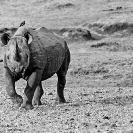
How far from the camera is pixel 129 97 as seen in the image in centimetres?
1447

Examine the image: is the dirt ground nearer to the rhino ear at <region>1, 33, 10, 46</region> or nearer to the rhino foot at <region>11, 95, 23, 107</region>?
the rhino foot at <region>11, 95, 23, 107</region>

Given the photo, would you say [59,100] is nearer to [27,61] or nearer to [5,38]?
A: [27,61]

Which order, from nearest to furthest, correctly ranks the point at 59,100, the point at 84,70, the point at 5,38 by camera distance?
the point at 5,38
the point at 59,100
the point at 84,70

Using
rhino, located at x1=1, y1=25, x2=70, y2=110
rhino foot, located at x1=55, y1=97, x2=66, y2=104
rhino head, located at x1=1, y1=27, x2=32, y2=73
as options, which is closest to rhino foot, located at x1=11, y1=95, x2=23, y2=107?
rhino, located at x1=1, y1=25, x2=70, y2=110

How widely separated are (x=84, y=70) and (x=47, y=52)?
9.09m

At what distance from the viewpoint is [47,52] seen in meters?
12.0

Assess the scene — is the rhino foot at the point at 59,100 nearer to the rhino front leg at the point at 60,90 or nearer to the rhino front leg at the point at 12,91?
the rhino front leg at the point at 60,90

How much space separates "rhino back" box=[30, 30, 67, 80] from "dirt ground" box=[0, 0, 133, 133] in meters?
0.87

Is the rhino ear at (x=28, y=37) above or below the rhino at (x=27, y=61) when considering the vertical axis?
above

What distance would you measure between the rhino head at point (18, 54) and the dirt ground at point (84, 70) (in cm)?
89

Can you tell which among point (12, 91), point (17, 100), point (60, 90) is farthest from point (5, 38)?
point (60, 90)

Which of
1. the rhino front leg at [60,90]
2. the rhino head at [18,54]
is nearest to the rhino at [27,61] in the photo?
the rhino head at [18,54]

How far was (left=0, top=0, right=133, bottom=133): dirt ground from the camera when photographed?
32.4 feet

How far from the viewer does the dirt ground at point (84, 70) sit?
989cm
